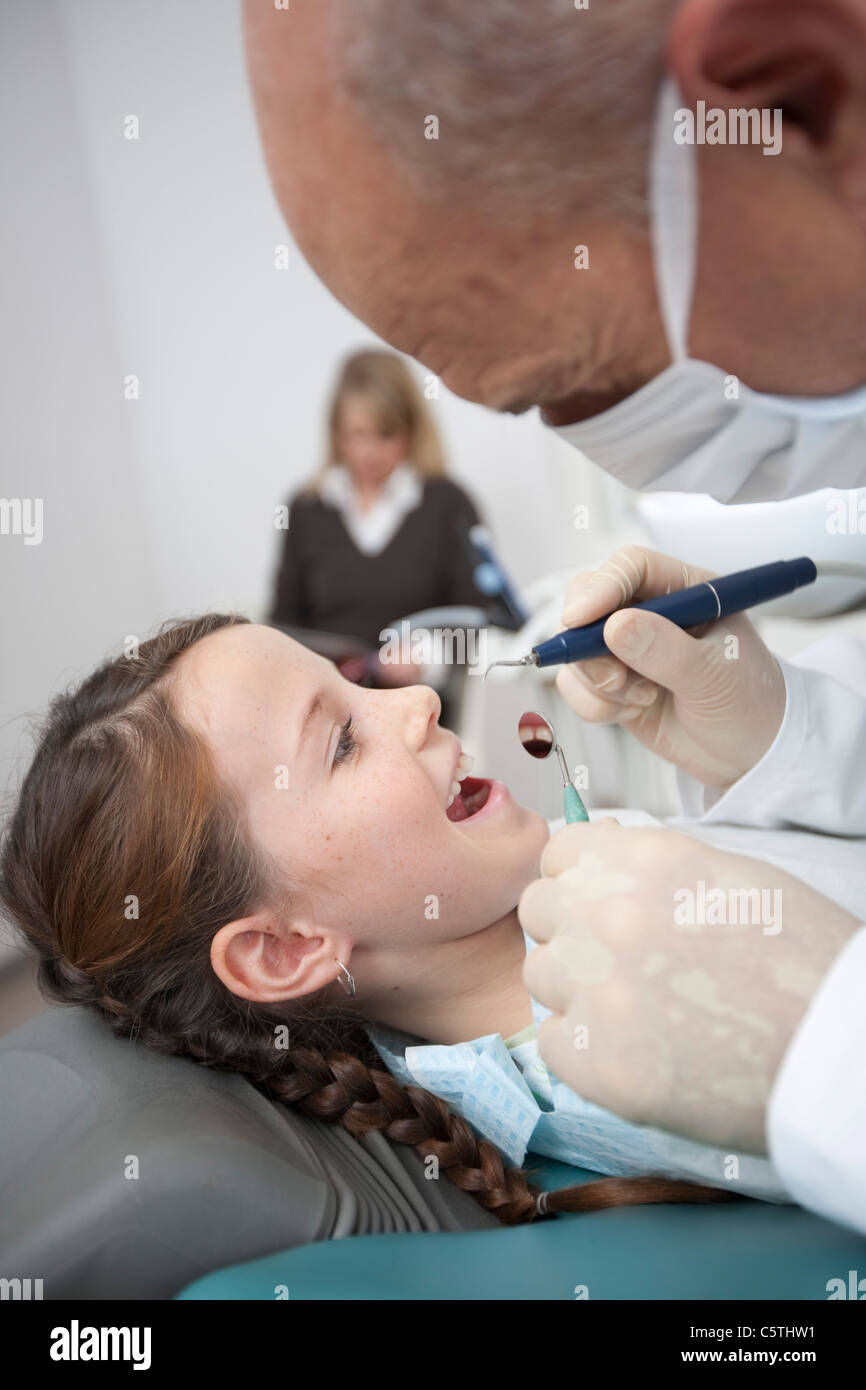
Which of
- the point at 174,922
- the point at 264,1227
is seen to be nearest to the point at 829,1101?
the point at 264,1227

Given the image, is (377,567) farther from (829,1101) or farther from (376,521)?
(829,1101)

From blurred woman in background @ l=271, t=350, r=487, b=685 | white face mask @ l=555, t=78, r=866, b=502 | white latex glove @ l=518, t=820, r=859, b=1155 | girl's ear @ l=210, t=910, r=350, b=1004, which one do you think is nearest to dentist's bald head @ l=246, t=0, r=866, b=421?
white face mask @ l=555, t=78, r=866, b=502

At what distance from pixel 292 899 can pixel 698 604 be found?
1.77 feet

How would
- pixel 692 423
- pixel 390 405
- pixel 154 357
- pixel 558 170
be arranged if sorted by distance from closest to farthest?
1. pixel 558 170
2. pixel 692 423
3. pixel 390 405
4. pixel 154 357

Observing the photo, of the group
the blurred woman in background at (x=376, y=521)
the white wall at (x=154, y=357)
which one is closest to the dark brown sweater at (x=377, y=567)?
the blurred woman in background at (x=376, y=521)

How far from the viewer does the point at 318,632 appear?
11.7 feet

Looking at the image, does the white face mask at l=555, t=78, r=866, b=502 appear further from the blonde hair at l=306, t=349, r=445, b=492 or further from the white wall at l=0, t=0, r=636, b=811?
the blonde hair at l=306, t=349, r=445, b=492

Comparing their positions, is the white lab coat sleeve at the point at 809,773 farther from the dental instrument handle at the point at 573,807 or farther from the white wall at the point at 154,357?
the white wall at the point at 154,357

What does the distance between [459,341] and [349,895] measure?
62 cm

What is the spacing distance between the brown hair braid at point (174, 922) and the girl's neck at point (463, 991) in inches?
3.4

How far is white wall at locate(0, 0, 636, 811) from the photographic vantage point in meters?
3.33

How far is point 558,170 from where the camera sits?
2.03 feet
